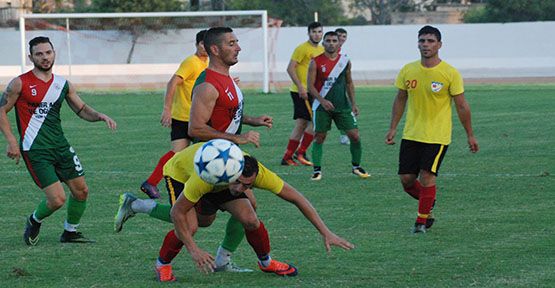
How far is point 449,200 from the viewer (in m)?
11.9

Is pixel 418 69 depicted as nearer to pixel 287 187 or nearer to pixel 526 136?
pixel 287 187

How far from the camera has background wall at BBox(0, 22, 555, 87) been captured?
3747 centimetres

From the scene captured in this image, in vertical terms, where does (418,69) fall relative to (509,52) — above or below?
above

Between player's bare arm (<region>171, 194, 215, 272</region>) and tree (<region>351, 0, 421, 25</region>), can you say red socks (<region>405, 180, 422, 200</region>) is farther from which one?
tree (<region>351, 0, 421, 25</region>)

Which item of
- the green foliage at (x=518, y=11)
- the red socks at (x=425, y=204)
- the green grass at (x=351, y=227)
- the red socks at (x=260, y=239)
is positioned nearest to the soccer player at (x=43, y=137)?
the green grass at (x=351, y=227)

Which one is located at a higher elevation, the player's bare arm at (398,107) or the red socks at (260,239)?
the player's bare arm at (398,107)

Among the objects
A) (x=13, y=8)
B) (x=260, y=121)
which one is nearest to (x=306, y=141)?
(x=260, y=121)

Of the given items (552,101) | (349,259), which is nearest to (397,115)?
(349,259)

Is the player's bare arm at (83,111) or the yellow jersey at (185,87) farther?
the yellow jersey at (185,87)

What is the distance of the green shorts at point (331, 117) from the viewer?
45.9 ft

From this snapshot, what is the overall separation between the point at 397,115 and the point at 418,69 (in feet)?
2.07

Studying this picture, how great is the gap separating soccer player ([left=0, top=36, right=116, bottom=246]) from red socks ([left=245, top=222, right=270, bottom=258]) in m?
2.12

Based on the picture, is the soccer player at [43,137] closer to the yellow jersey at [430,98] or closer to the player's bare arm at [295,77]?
the yellow jersey at [430,98]

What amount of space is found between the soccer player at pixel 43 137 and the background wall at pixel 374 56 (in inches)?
1088
